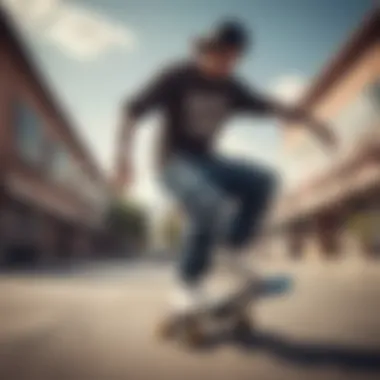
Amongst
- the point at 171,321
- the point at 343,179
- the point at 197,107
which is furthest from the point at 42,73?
the point at 343,179

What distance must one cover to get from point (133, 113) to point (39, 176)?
1.17 ft

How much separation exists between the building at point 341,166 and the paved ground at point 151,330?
0.31 feet

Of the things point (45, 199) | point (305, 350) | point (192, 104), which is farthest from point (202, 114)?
point (305, 350)

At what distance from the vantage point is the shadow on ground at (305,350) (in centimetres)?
135

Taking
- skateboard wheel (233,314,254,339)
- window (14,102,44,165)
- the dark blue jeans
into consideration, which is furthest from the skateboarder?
window (14,102,44,165)

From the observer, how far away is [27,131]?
1.72 m

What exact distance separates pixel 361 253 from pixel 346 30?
69cm

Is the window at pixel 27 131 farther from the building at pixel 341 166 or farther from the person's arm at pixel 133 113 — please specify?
the building at pixel 341 166

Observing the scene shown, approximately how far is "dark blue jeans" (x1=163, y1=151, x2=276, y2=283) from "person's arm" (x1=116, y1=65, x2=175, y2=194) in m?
0.15

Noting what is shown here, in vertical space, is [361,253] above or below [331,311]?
above

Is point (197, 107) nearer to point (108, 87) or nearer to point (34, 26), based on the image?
point (108, 87)

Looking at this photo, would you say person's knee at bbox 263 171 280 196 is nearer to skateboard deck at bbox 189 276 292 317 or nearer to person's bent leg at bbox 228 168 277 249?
person's bent leg at bbox 228 168 277 249

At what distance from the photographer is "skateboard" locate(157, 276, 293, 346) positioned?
1.44 m

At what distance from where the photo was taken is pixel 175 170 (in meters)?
1.56
